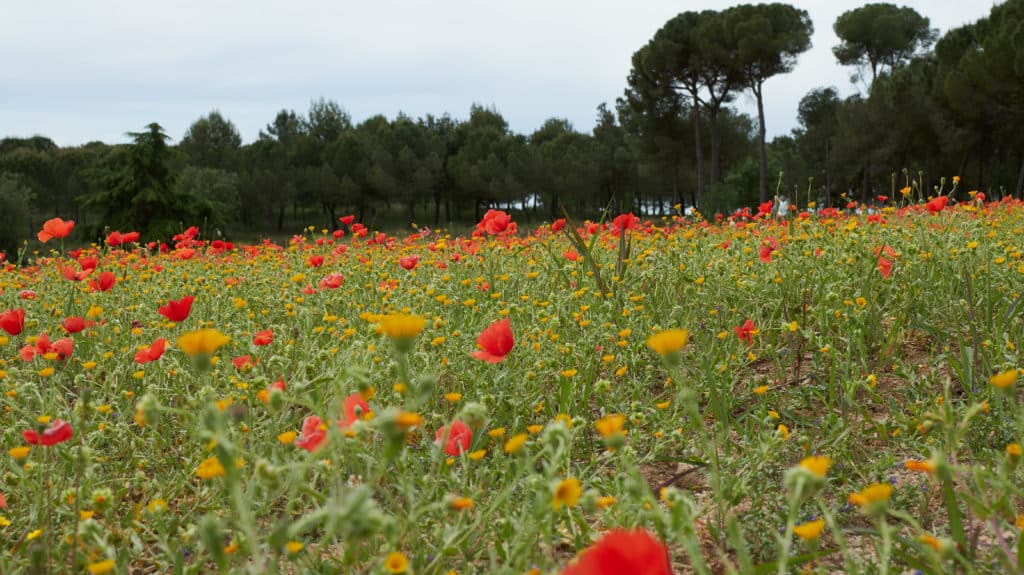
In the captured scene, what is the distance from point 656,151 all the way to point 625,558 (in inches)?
1463

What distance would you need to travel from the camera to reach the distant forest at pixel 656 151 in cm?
2448

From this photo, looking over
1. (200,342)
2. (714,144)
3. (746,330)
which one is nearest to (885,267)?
(746,330)

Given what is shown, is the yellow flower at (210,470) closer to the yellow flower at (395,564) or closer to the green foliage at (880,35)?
the yellow flower at (395,564)

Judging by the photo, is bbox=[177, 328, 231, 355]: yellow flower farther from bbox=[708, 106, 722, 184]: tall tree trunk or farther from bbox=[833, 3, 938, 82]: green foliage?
bbox=[833, 3, 938, 82]: green foliage

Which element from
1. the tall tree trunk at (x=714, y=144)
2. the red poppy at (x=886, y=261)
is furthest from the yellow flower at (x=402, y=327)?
the tall tree trunk at (x=714, y=144)

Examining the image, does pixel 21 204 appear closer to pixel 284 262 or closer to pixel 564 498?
pixel 284 262

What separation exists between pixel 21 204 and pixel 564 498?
42.0 metres

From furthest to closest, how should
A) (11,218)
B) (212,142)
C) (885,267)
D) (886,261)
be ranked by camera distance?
(212,142) < (11,218) < (886,261) < (885,267)

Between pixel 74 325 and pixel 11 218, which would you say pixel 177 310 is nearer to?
pixel 74 325

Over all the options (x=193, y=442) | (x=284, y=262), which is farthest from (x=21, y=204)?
(x=193, y=442)

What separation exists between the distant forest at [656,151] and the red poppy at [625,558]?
12547mm

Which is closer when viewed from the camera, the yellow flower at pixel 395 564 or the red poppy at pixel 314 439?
the yellow flower at pixel 395 564

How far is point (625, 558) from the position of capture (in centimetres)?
84

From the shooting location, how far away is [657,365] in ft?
9.59
